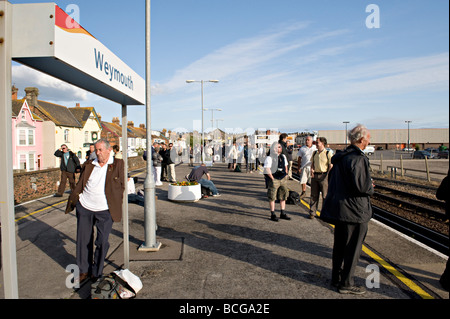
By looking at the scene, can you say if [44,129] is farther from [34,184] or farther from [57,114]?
[34,184]

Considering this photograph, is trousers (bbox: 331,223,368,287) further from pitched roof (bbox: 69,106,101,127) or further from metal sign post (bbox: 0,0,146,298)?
pitched roof (bbox: 69,106,101,127)

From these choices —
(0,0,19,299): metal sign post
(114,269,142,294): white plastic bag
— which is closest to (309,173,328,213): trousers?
(114,269,142,294): white plastic bag

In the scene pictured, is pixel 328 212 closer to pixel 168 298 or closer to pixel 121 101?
pixel 168 298

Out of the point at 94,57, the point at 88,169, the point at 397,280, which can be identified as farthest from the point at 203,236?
the point at 94,57

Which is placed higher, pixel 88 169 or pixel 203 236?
pixel 88 169

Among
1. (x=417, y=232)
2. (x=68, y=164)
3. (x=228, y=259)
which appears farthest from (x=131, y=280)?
(x=68, y=164)

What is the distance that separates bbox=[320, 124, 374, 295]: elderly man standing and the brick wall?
10040mm

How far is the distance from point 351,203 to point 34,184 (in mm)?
11019

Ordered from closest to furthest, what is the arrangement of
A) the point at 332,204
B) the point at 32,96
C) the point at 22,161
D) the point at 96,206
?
the point at 332,204, the point at 96,206, the point at 22,161, the point at 32,96

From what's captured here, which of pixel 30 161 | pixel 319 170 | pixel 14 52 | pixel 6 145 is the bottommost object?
pixel 30 161

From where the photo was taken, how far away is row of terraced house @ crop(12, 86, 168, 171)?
33875 millimetres

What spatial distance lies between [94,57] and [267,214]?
6.22m

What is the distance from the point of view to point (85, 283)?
4195mm

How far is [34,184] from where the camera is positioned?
11.1 metres
